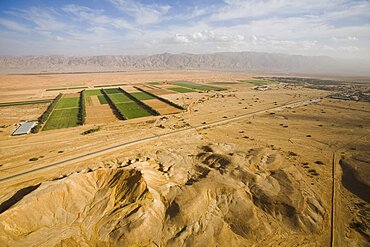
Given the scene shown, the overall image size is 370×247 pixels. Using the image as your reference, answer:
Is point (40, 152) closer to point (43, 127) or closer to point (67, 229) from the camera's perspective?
point (43, 127)

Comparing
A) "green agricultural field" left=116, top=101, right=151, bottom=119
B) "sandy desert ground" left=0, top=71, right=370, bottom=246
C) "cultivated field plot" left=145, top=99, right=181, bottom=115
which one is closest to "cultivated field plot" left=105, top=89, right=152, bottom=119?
"green agricultural field" left=116, top=101, right=151, bottom=119

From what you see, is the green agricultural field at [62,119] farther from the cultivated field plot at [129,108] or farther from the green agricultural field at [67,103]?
the cultivated field plot at [129,108]

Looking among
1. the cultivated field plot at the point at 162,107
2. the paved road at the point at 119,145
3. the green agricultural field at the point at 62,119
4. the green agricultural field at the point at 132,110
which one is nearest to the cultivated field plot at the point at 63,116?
the green agricultural field at the point at 62,119

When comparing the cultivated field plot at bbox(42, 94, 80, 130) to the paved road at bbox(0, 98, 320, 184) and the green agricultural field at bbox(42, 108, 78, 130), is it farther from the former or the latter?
the paved road at bbox(0, 98, 320, 184)

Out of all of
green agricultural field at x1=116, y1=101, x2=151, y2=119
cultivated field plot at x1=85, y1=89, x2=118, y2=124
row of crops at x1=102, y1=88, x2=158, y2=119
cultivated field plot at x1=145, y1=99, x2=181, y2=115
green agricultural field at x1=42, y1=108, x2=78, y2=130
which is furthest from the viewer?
cultivated field plot at x1=145, y1=99, x2=181, y2=115

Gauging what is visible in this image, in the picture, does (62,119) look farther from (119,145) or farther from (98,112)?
(119,145)

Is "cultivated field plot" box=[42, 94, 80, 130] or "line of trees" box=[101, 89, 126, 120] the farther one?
"line of trees" box=[101, 89, 126, 120]
